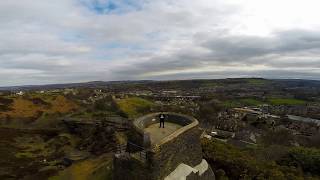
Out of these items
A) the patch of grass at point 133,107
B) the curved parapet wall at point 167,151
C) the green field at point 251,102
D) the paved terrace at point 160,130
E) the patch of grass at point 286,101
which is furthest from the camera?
the patch of grass at point 286,101

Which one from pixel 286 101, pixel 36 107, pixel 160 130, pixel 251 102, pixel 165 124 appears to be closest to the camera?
pixel 160 130

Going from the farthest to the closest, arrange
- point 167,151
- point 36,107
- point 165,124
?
1. point 36,107
2. point 165,124
3. point 167,151

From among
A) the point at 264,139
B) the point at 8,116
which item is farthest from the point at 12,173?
the point at 264,139

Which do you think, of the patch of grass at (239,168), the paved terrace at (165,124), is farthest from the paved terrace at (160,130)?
the patch of grass at (239,168)

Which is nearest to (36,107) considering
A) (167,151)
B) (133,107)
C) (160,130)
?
(133,107)

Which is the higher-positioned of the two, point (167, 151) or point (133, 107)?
point (167, 151)

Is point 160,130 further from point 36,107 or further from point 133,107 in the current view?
point 36,107

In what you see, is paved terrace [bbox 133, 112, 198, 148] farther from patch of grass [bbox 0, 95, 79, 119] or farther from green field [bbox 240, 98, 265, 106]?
green field [bbox 240, 98, 265, 106]

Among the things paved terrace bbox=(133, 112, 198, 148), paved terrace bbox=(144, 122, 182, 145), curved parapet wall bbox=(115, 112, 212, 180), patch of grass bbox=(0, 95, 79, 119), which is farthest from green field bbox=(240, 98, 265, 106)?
curved parapet wall bbox=(115, 112, 212, 180)

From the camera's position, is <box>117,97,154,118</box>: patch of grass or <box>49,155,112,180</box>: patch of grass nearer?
<box>49,155,112,180</box>: patch of grass

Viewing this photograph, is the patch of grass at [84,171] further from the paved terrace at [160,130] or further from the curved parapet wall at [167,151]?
the curved parapet wall at [167,151]

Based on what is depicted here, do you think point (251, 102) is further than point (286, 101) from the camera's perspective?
No
